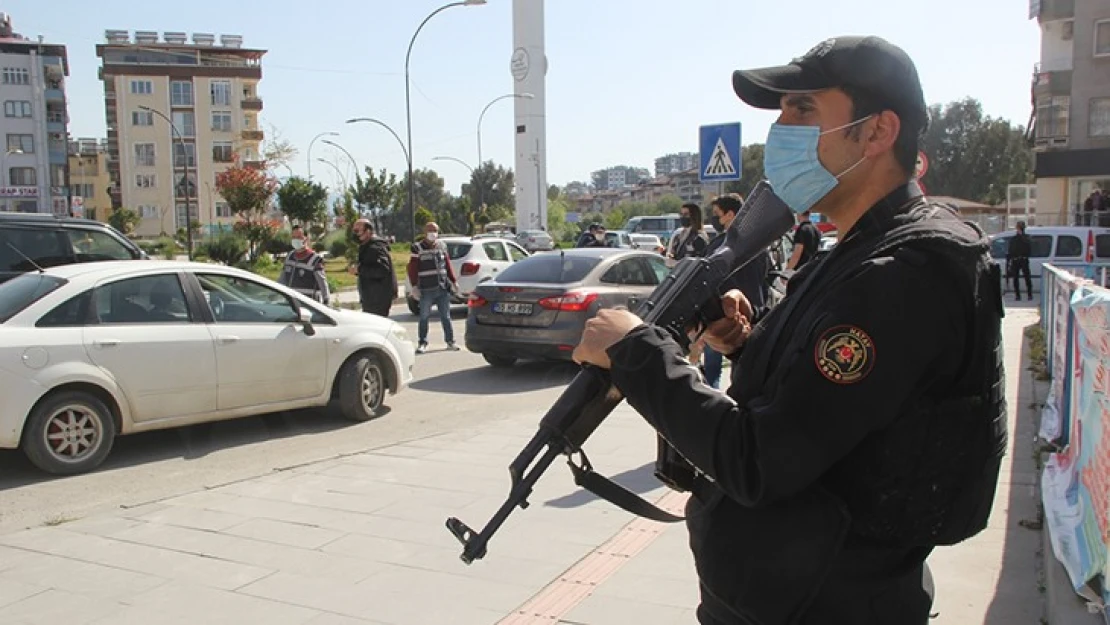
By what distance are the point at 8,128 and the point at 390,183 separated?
42470 millimetres

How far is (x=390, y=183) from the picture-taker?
55.2 metres

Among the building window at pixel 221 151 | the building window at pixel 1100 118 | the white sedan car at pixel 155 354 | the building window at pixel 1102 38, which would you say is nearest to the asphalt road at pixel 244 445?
the white sedan car at pixel 155 354

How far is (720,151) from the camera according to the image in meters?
10.0

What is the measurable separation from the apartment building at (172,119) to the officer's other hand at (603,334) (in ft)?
279

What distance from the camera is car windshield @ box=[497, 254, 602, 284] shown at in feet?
33.9

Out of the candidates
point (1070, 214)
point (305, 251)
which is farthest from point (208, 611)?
point (1070, 214)

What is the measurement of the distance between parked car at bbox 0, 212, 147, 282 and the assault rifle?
9739 mm

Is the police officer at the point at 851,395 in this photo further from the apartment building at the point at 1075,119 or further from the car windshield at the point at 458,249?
the apartment building at the point at 1075,119

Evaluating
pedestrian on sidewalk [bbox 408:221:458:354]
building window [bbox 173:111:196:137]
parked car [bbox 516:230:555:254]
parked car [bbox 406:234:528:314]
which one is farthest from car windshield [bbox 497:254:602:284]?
building window [bbox 173:111:196:137]

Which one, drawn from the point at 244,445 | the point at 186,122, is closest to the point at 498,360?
the point at 244,445

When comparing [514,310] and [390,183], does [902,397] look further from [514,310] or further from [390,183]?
[390,183]

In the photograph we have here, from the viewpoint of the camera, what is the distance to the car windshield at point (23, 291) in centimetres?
625

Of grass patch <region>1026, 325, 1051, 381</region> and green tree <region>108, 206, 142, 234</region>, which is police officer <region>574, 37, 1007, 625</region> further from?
green tree <region>108, 206, 142, 234</region>

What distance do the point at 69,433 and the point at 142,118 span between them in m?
86.6
